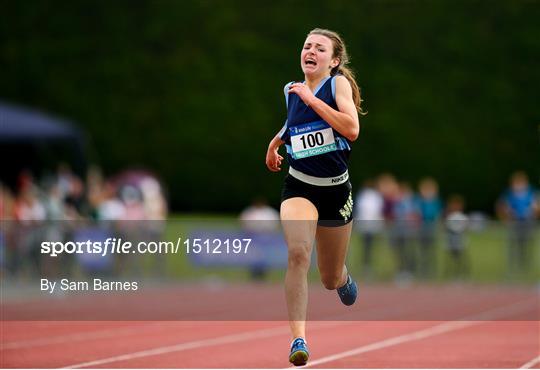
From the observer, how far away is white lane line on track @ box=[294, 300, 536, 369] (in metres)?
9.79

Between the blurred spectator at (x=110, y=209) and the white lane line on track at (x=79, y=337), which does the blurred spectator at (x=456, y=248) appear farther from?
the white lane line on track at (x=79, y=337)

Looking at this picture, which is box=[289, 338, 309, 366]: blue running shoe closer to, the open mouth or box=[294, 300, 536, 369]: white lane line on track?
the open mouth

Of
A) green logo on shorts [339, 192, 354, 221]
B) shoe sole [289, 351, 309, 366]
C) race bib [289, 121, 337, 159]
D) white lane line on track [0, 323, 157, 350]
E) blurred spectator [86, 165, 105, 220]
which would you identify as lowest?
shoe sole [289, 351, 309, 366]

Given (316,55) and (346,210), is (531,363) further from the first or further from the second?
(316,55)

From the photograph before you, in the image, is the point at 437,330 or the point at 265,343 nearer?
the point at 265,343

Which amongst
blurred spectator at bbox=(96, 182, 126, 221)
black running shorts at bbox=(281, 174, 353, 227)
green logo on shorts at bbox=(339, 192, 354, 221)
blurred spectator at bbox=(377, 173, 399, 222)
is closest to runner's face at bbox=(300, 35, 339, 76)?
black running shorts at bbox=(281, 174, 353, 227)

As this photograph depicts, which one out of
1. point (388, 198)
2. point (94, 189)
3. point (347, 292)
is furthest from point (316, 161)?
point (94, 189)

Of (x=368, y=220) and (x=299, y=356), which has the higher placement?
(x=368, y=220)

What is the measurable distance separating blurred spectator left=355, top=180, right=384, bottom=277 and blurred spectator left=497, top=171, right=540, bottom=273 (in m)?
2.00

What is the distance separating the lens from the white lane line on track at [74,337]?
10758 millimetres

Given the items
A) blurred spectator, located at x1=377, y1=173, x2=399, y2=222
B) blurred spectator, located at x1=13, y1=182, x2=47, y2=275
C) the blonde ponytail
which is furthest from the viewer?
blurred spectator, located at x1=377, y1=173, x2=399, y2=222

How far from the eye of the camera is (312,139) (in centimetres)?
746

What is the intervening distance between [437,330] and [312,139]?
17.6ft

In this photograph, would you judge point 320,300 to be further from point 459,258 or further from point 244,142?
point 244,142
